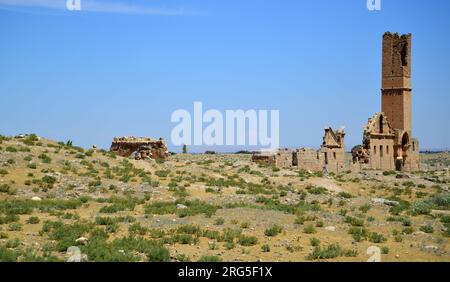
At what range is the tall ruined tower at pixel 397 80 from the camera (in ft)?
189

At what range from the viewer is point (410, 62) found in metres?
57.8

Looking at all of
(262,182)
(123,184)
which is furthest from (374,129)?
(123,184)

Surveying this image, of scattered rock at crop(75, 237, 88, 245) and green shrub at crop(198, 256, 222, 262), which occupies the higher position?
scattered rock at crop(75, 237, 88, 245)

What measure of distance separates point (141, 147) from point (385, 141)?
25.6 meters

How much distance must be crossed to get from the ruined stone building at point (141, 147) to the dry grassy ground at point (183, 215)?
578 centimetres

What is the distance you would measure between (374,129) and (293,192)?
2637cm

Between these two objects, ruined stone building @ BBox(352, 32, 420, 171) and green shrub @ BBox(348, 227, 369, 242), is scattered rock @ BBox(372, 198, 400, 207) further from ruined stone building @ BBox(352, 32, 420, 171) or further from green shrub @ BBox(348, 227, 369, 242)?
ruined stone building @ BBox(352, 32, 420, 171)

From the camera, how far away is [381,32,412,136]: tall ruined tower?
189ft

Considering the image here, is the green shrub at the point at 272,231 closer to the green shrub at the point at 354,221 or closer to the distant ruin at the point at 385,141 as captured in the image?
the green shrub at the point at 354,221

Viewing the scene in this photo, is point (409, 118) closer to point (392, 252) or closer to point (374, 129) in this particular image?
point (374, 129)

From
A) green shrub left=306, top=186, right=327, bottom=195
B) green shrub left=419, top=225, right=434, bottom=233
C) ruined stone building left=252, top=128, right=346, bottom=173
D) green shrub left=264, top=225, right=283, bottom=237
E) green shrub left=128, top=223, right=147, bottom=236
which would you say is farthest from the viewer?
ruined stone building left=252, top=128, right=346, bottom=173

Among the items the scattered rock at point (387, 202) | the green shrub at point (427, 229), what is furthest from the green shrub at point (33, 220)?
the scattered rock at point (387, 202)

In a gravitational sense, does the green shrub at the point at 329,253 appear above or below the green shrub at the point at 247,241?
below

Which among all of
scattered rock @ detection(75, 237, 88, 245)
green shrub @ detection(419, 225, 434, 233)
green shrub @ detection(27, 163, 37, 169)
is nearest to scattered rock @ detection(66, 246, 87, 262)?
scattered rock @ detection(75, 237, 88, 245)
